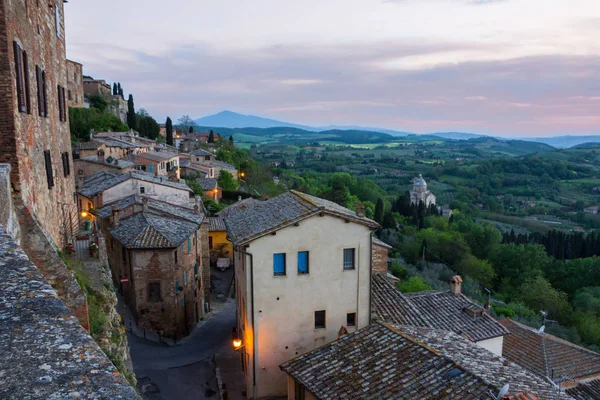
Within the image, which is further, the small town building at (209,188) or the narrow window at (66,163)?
the small town building at (209,188)

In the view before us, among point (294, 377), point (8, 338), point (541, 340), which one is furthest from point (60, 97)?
point (541, 340)

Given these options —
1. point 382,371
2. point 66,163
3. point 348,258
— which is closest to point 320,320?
point 348,258

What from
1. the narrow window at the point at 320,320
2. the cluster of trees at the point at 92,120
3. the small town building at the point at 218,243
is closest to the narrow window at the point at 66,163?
the narrow window at the point at 320,320

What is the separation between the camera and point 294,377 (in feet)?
47.5

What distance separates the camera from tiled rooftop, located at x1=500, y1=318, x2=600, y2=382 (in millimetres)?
23281

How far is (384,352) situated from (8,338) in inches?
Result: 509

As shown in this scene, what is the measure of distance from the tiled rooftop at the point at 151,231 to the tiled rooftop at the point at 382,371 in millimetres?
12185

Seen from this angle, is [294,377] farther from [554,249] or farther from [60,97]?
[554,249]

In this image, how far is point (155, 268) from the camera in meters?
24.8

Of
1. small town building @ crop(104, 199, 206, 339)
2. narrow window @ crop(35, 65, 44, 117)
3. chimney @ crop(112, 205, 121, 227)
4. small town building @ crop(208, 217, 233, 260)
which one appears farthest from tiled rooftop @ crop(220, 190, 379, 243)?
small town building @ crop(208, 217, 233, 260)

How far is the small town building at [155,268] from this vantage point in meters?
24.5

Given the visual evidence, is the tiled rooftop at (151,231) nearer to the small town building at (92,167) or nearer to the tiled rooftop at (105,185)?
the tiled rooftop at (105,185)

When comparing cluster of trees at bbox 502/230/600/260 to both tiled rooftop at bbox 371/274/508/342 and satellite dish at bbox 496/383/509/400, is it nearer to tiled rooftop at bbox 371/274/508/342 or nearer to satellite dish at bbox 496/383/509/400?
tiled rooftop at bbox 371/274/508/342

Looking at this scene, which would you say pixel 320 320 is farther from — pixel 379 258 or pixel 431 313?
pixel 379 258
